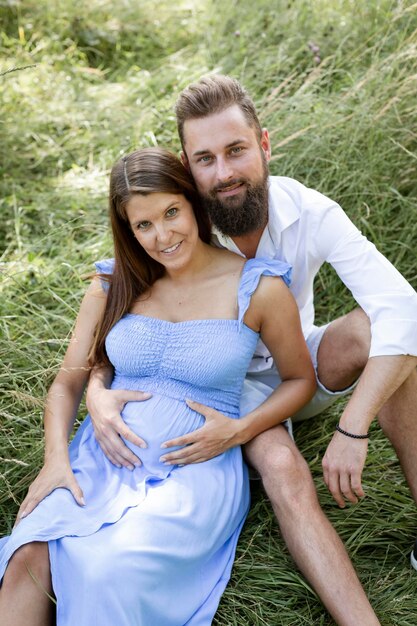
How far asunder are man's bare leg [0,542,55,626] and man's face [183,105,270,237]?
1.29 meters

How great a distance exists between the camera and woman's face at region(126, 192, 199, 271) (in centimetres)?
270

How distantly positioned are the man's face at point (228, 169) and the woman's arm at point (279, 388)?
30 centimetres

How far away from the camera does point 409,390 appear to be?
2654 millimetres

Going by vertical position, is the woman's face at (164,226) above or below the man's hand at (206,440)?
above

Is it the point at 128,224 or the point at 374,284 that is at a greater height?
the point at 128,224

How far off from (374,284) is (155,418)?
34.0 inches

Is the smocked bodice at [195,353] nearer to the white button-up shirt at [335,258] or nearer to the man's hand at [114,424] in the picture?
the man's hand at [114,424]

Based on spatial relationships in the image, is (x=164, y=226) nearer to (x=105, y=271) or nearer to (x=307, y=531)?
(x=105, y=271)

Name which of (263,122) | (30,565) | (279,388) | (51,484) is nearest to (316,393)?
(279,388)

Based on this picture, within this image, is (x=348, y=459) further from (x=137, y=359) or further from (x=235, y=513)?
(x=137, y=359)

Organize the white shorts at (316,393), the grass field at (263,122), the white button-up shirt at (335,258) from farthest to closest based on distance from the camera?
1. the white shorts at (316,393)
2. the grass field at (263,122)
3. the white button-up shirt at (335,258)

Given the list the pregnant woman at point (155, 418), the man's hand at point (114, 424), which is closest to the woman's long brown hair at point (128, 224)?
the pregnant woman at point (155, 418)

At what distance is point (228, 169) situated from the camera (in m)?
2.82

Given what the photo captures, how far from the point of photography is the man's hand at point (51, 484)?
2473 millimetres
